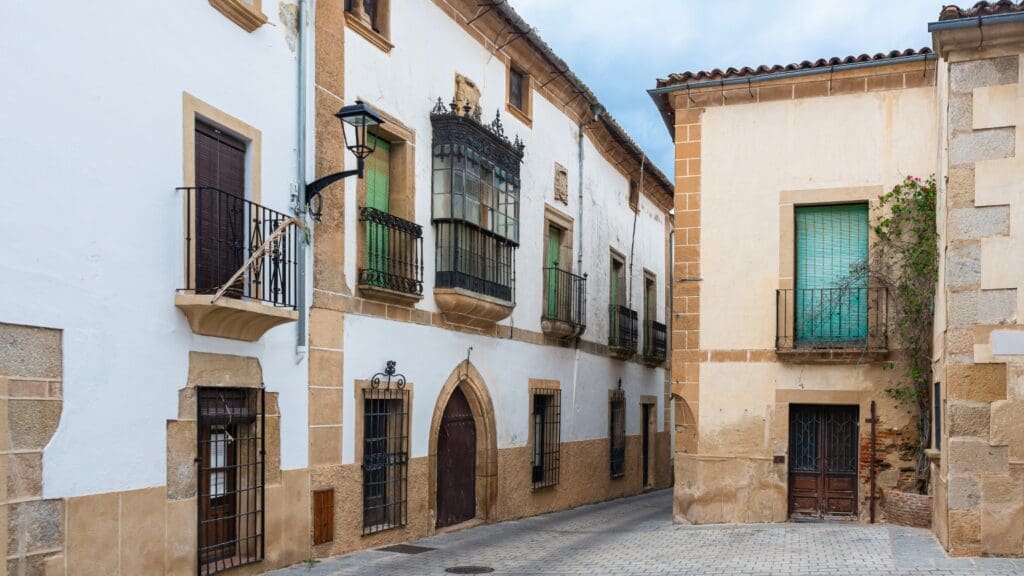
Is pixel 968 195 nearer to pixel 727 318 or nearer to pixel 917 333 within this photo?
pixel 917 333

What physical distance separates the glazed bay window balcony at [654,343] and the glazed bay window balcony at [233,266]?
43.3 feet

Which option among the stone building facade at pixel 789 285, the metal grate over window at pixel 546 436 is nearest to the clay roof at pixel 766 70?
the stone building facade at pixel 789 285

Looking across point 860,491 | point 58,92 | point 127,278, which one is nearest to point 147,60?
point 58,92

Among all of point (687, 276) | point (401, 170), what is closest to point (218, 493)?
point (401, 170)

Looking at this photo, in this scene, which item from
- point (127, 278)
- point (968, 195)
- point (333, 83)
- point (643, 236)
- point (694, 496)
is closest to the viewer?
point (127, 278)

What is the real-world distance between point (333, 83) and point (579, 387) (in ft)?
27.2

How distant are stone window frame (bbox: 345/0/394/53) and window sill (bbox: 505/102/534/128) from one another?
328 cm

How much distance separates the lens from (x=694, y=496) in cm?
1313

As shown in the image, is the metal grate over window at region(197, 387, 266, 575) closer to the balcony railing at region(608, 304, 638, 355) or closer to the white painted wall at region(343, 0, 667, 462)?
the white painted wall at region(343, 0, 667, 462)

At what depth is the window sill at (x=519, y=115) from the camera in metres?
14.7

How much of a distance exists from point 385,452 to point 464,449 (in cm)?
229

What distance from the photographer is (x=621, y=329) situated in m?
19.6

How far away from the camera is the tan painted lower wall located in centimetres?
1052

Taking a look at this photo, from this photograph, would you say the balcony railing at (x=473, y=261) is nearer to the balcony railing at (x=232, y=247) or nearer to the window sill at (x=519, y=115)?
the window sill at (x=519, y=115)
